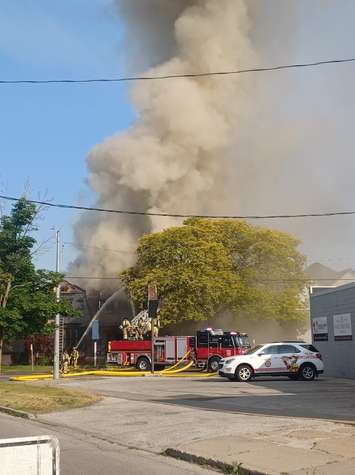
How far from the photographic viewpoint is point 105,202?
225 feet

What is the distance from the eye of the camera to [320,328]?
87.8 feet

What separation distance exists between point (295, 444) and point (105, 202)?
202ft

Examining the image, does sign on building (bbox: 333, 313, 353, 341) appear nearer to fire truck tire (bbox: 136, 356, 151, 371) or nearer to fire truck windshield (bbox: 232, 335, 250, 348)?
fire truck windshield (bbox: 232, 335, 250, 348)

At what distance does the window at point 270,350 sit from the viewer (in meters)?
22.2

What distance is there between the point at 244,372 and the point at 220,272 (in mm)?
23167

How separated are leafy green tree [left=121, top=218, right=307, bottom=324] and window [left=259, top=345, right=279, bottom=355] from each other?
68.5ft

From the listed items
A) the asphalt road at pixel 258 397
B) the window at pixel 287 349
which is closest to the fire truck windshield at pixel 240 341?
the window at pixel 287 349

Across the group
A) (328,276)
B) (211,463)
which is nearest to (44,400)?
(211,463)

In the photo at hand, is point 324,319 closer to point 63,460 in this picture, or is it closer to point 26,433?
point 26,433

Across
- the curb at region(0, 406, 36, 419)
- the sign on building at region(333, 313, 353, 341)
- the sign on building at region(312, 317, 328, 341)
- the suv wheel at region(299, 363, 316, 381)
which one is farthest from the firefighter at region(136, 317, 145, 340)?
the curb at region(0, 406, 36, 419)

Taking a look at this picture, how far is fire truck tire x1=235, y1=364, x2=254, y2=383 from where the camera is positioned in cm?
2184

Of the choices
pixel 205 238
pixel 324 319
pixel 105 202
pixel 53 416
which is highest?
pixel 105 202

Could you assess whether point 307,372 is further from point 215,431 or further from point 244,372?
point 215,431

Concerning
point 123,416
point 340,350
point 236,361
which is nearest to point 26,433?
point 123,416
